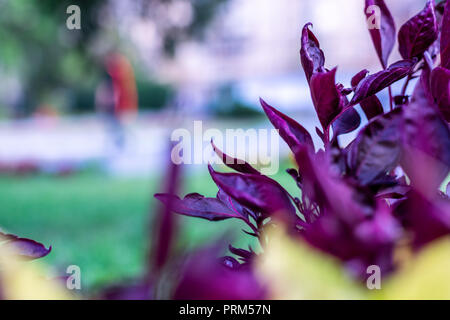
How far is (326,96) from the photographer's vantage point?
602 mm

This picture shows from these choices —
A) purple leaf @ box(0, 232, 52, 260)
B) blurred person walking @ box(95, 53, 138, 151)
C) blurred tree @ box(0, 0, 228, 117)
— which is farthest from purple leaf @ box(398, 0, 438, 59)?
blurred person walking @ box(95, 53, 138, 151)

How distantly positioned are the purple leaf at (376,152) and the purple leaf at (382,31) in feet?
1.00

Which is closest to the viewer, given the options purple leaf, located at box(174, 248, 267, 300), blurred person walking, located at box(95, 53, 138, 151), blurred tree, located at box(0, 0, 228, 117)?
purple leaf, located at box(174, 248, 267, 300)

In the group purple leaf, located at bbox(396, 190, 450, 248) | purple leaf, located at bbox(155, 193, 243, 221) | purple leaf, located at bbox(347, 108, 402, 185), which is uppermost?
purple leaf, located at bbox(347, 108, 402, 185)

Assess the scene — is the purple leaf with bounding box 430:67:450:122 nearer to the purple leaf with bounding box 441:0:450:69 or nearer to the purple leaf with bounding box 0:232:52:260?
the purple leaf with bounding box 441:0:450:69

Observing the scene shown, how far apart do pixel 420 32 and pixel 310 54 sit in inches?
6.3

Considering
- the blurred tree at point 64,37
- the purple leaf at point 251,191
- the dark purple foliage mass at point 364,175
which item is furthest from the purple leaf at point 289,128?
the blurred tree at point 64,37

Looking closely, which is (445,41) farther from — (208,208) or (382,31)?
(208,208)

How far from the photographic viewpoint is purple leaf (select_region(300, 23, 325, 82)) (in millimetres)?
630

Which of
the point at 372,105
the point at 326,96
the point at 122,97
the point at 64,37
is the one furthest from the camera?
the point at 64,37

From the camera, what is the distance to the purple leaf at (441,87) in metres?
0.60

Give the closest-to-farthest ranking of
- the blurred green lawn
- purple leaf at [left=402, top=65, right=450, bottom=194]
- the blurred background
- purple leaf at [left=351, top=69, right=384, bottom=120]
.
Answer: purple leaf at [left=402, top=65, right=450, bottom=194] → purple leaf at [left=351, top=69, right=384, bottom=120] → the blurred green lawn → the blurred background

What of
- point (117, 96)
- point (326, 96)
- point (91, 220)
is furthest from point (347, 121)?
point (117, 96)

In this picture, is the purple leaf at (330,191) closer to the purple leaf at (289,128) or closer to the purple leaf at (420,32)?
the purple leaf at (289,128)
